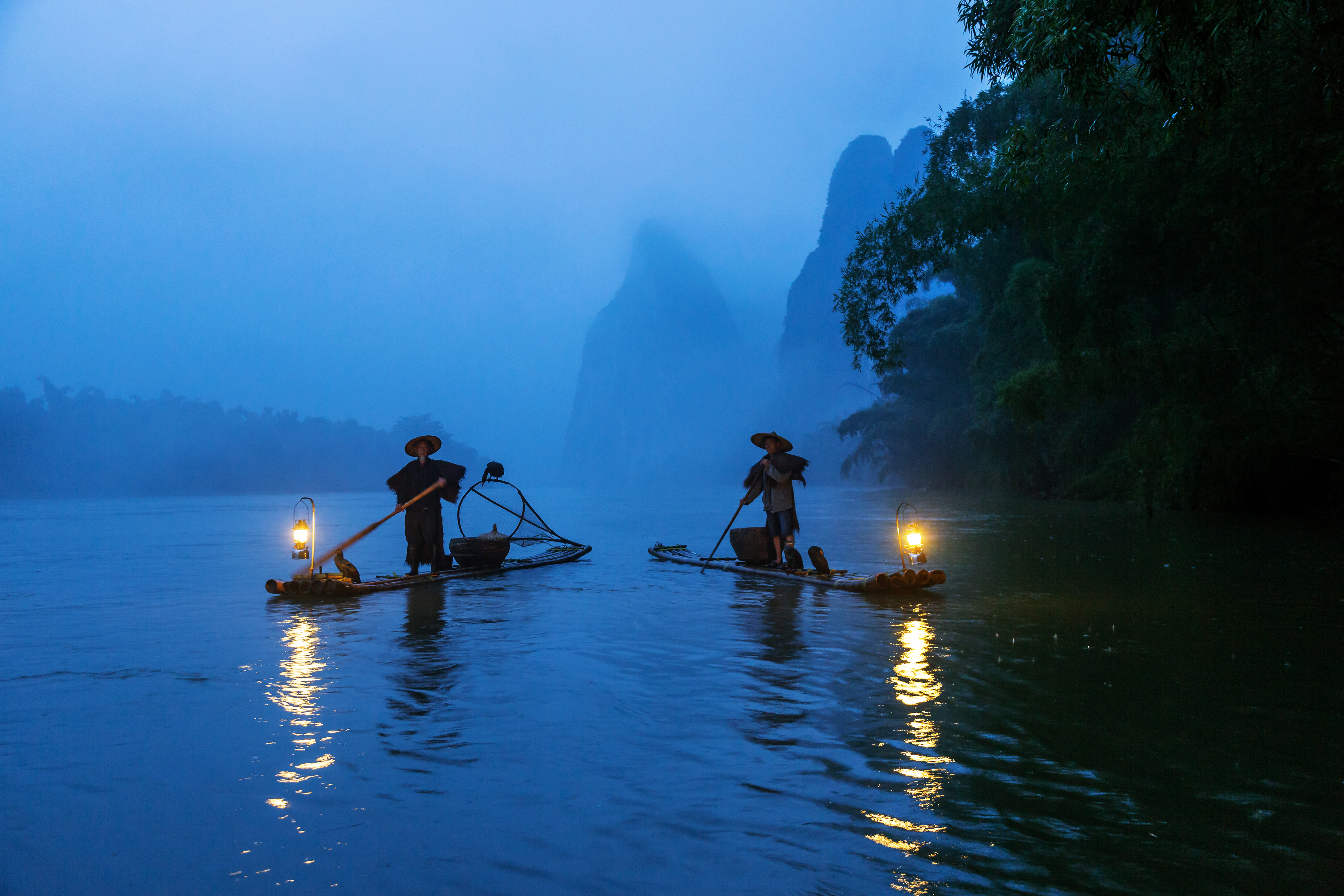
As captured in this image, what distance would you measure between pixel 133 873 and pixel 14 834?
0.88 m

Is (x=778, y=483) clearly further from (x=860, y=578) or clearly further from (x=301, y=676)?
(x=301, y=676)

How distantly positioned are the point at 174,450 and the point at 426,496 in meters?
149

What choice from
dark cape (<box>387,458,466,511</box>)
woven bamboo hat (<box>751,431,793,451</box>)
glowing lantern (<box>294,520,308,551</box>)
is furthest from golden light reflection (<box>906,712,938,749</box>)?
glowing lantern (<box>294,520,308,551</box>)

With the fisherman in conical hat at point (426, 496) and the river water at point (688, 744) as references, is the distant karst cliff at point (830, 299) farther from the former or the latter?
the river water at point (688, 744)

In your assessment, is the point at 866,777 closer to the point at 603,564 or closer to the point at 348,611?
the point at 348,611

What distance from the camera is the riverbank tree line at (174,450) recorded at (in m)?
125

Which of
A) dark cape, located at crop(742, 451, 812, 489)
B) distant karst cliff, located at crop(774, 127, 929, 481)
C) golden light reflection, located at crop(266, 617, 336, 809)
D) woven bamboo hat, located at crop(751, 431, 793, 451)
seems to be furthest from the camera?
distant karst cliff, located at crop(774, 127, 929, 481)

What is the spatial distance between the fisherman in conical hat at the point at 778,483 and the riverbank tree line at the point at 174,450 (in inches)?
4300

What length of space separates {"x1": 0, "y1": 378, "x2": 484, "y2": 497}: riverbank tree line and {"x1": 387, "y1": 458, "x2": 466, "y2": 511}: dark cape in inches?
4203

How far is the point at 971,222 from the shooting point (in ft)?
60.4

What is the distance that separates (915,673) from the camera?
704 cm

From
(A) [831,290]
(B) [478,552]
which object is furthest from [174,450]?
(B) [478,552]

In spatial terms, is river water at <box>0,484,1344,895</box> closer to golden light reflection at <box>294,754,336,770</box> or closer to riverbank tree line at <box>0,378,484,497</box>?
golden light reflection at <box>294,754,336,770</box>

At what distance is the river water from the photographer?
3.60m
